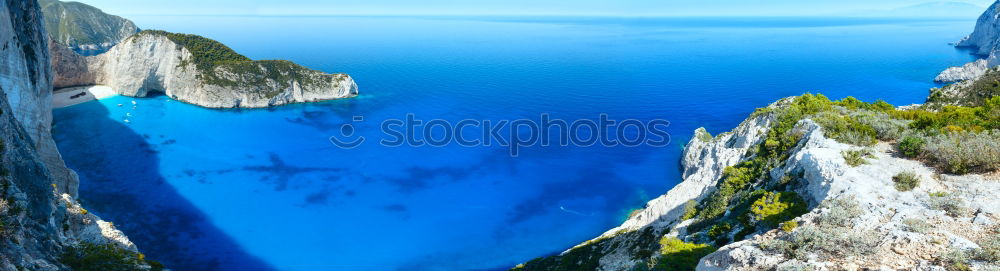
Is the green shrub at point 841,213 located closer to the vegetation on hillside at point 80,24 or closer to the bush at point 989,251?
the bush at point 989,251

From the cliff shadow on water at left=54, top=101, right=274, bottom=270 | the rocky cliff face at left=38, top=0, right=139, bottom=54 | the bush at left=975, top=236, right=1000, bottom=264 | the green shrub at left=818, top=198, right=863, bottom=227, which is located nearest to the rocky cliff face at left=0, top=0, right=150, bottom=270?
the cliff shadow on water at left=54, top=101, right=274, bottom=270

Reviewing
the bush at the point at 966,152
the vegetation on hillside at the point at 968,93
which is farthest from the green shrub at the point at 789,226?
the vegetation on hillside at the point at 968,93

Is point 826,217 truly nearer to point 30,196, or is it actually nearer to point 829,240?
point 829,240

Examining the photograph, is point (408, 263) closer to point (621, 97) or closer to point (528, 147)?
point (528, 147)

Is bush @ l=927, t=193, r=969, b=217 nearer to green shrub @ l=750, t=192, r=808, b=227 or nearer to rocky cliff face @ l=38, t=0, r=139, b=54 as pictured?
green shrub @ l=750, t=192, r=808, b=227

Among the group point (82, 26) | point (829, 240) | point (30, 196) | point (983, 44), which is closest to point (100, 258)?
point (30, 196)
